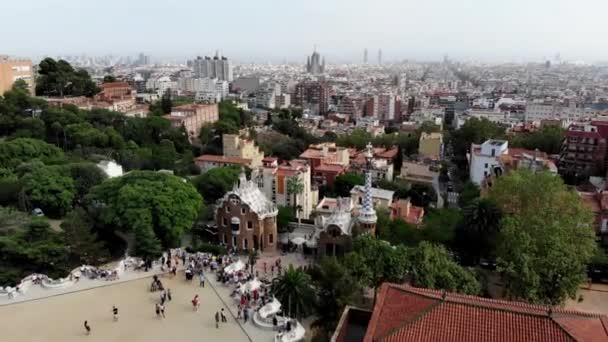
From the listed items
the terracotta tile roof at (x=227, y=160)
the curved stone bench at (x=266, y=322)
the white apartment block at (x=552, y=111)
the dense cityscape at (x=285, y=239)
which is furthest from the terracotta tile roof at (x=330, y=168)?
the white apartment block at (x=552, y=111)

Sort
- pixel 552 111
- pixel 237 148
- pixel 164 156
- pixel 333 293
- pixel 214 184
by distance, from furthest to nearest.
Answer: pixel 552 111 < pixel 237 148 < pixel 164 156 < pixel 214 184 < pixel 333 293

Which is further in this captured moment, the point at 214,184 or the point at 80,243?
the point at 214,184

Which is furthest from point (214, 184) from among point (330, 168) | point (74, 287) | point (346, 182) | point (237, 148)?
point (74, 287)

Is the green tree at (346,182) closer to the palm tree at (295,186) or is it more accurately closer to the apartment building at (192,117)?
the palm tree at (295,186)

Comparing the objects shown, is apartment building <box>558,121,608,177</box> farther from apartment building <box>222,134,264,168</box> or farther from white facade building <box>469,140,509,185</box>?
apartment building <box>222,134,264,168</box>

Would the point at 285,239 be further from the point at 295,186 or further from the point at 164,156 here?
the point at 164,156

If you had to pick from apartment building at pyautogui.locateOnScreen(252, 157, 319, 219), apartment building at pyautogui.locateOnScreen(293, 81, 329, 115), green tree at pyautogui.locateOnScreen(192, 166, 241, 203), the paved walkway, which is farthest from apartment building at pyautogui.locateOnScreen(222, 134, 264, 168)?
apartment building at pyautogui.locateOnScreen(293, 81, 329, 115)

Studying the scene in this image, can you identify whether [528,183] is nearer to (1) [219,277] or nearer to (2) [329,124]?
(1) [219,277]
